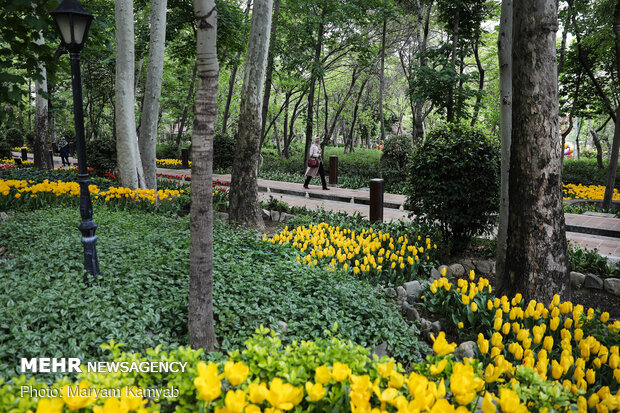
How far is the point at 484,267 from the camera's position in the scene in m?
5.80

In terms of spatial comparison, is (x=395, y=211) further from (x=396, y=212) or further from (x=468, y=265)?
(x=468, y=265)

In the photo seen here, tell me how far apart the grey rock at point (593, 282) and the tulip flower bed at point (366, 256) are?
6.43 ft

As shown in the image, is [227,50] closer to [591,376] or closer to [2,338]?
[2,338]

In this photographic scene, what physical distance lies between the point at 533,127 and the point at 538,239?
1.15 metres

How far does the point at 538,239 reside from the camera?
3908mm

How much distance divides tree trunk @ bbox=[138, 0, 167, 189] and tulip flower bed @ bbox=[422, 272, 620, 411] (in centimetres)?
710

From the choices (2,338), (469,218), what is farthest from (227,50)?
(2,338)

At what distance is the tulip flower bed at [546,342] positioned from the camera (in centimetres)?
208

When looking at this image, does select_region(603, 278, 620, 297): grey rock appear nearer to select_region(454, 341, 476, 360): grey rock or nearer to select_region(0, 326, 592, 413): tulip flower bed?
select_region(454, 341, 476, 360): grey rock

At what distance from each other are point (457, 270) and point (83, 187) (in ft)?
16.6

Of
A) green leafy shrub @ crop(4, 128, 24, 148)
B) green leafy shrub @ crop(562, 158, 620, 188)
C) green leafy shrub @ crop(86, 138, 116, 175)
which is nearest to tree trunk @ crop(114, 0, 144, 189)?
green leafy shrub @ crop(86, 138, 116, 175)

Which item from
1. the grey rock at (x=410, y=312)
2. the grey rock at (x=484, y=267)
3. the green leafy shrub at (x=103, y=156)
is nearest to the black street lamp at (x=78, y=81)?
the grey rock at (x=410, y=312)

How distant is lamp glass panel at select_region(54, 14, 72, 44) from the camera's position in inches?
151

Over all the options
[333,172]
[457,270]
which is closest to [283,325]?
[457,270]
